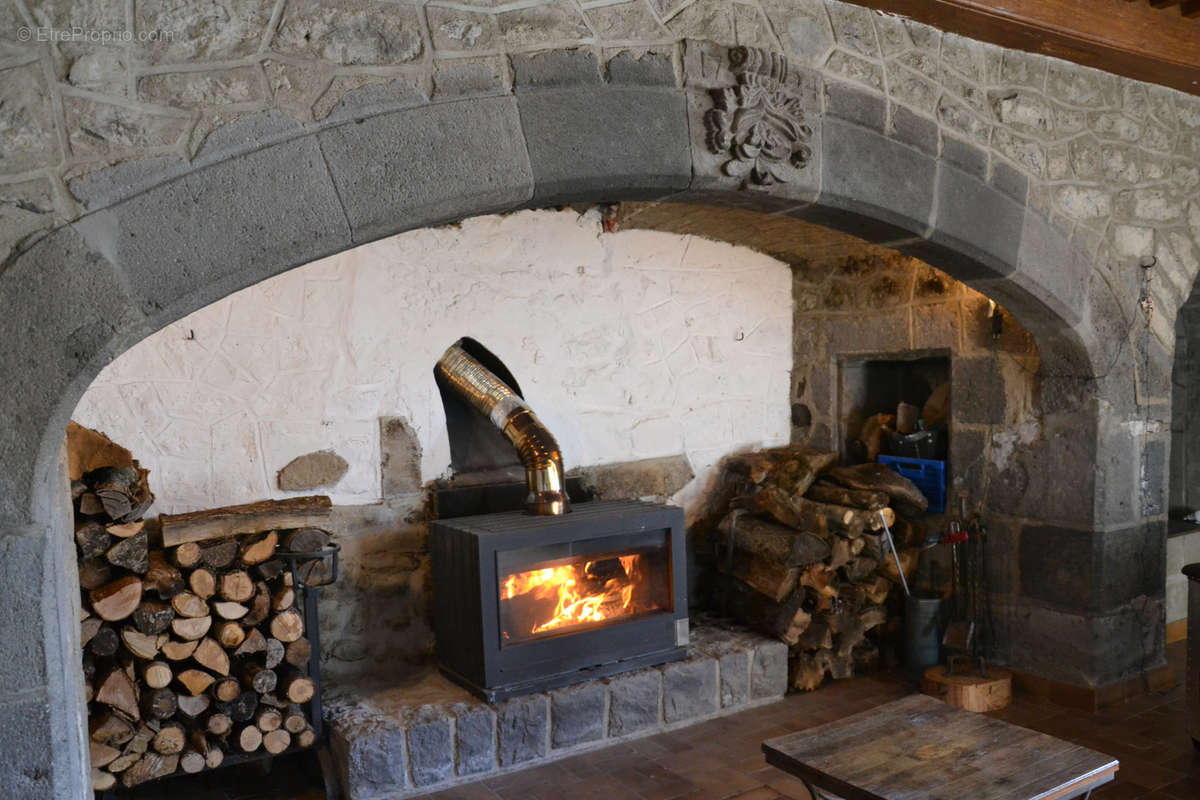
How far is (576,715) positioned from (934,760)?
1.61 metres

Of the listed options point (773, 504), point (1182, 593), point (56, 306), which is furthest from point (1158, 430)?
point (56, 306)

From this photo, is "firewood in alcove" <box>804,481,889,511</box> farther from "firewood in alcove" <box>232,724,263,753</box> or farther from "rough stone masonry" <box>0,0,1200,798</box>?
"firewood in alcove" <box>232,724,263,753</box>

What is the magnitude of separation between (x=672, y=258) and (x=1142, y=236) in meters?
2.24

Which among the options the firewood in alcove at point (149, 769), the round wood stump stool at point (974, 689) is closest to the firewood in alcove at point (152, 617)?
the firewood in alcove at point (149, 769)

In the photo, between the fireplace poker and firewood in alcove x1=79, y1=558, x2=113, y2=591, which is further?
the fireplace poker

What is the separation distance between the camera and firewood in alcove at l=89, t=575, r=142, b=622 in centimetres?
303

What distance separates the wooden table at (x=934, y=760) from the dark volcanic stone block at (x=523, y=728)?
123 cm

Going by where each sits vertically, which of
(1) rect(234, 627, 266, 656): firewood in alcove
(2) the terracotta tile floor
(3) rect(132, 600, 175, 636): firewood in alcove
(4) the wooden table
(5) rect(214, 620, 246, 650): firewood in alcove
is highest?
(3) rect(132, 600, 175, 636): firewood in alcove

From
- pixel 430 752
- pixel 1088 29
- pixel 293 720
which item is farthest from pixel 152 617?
pixel 1088 29

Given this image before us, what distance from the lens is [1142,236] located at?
411 cm

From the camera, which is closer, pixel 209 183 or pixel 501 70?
pixel 209 183

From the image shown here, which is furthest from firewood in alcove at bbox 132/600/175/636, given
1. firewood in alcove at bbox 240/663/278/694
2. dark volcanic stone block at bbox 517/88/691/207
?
dark volcanic stone block at bbox 517/88/691/207

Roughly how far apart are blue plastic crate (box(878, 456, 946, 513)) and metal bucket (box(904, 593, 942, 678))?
1.74 feet

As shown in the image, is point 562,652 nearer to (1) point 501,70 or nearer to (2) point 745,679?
(2) point 745,679
